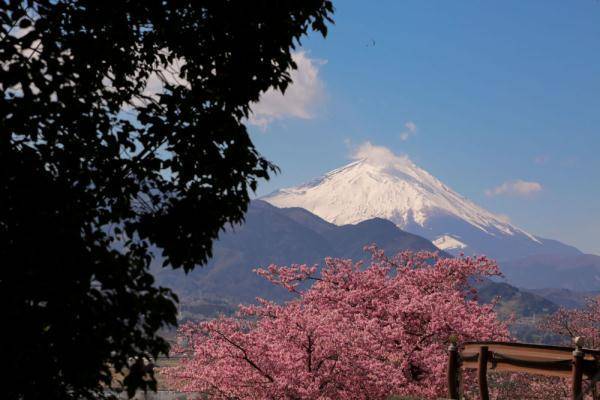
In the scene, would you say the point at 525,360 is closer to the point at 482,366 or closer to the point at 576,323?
the point at 482,366

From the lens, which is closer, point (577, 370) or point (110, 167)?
point (110, 167)

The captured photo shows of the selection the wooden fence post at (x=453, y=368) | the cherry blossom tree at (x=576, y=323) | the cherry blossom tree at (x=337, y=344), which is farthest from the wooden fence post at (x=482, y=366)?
the cherry blossom tree at (x=576, y=323)

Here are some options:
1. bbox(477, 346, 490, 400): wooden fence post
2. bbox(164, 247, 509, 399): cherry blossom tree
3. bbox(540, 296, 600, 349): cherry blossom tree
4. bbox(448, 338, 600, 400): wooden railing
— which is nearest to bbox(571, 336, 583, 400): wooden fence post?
bbox(448, 338, 600, 400): wooden railing

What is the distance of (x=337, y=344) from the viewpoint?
18375 mm

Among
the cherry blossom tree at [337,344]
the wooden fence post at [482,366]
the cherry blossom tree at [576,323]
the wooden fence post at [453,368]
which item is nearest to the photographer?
the wooden fence post at [482,366]

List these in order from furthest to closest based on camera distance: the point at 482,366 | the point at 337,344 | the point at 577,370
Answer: the point at 337,344 < the point at 482,366 < the point at 577,370

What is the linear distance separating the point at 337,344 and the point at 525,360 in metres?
6.20

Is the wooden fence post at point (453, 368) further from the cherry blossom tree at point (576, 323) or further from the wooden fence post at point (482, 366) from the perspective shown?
the cherry blossom tree at point (576, 323)

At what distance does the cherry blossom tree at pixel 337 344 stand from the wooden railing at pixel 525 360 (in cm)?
332

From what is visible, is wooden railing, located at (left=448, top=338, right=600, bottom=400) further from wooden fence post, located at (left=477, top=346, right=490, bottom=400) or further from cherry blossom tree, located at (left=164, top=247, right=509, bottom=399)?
cherry blossom tree, located at (left=164, top=247, right=509, bottom=399)

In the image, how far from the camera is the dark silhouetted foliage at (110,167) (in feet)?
21.5

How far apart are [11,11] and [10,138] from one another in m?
1.46

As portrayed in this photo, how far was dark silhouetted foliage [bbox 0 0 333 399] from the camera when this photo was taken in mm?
6543

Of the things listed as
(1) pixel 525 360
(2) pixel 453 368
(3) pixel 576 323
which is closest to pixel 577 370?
(1) pixel 525 360
